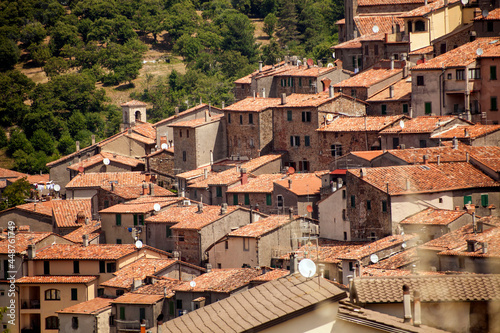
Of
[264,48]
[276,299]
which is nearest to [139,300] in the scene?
[276,299]

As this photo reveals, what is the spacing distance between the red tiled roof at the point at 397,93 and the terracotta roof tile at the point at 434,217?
12991 mm

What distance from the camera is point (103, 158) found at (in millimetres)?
62219

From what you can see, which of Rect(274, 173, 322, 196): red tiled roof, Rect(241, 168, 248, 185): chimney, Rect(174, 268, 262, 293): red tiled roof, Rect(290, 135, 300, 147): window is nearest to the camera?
Rect(174, 268, 262, 293): red tiled roof

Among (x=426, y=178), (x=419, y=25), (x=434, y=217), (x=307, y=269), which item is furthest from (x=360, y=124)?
(x=307, y=269)

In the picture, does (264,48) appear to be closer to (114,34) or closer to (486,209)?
(114,34)

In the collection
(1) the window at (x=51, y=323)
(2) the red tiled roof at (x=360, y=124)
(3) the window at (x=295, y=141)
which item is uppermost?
(2) the red tiled roof at (x=360, y=124)

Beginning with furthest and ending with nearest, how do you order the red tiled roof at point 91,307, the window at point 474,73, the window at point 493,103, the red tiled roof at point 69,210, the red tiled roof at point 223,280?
the red tiled roof at point 69,210 → the window at point 474,73 → the window at point 493,103 → the red tiled roof at point 91,307 → the red tiled roof at point 223,280

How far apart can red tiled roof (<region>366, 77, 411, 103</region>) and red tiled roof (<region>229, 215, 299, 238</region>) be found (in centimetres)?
949

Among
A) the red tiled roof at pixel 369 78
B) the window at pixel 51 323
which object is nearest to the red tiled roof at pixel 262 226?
the window at pixel 51 323

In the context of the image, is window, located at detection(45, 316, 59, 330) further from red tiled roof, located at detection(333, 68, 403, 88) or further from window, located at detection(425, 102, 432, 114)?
window, located at detection(425, 102, 432, 114)

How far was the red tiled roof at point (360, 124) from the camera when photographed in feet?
153

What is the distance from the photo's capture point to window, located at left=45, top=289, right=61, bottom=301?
45188 mm

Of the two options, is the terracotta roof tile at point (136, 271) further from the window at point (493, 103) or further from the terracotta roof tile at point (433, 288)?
the terracotta roof tile at point (433, 288)

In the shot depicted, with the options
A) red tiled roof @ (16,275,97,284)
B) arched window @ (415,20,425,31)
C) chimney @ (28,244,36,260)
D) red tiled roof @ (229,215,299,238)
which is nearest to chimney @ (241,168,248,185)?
red tiled roof @ (229,215,299,238)
